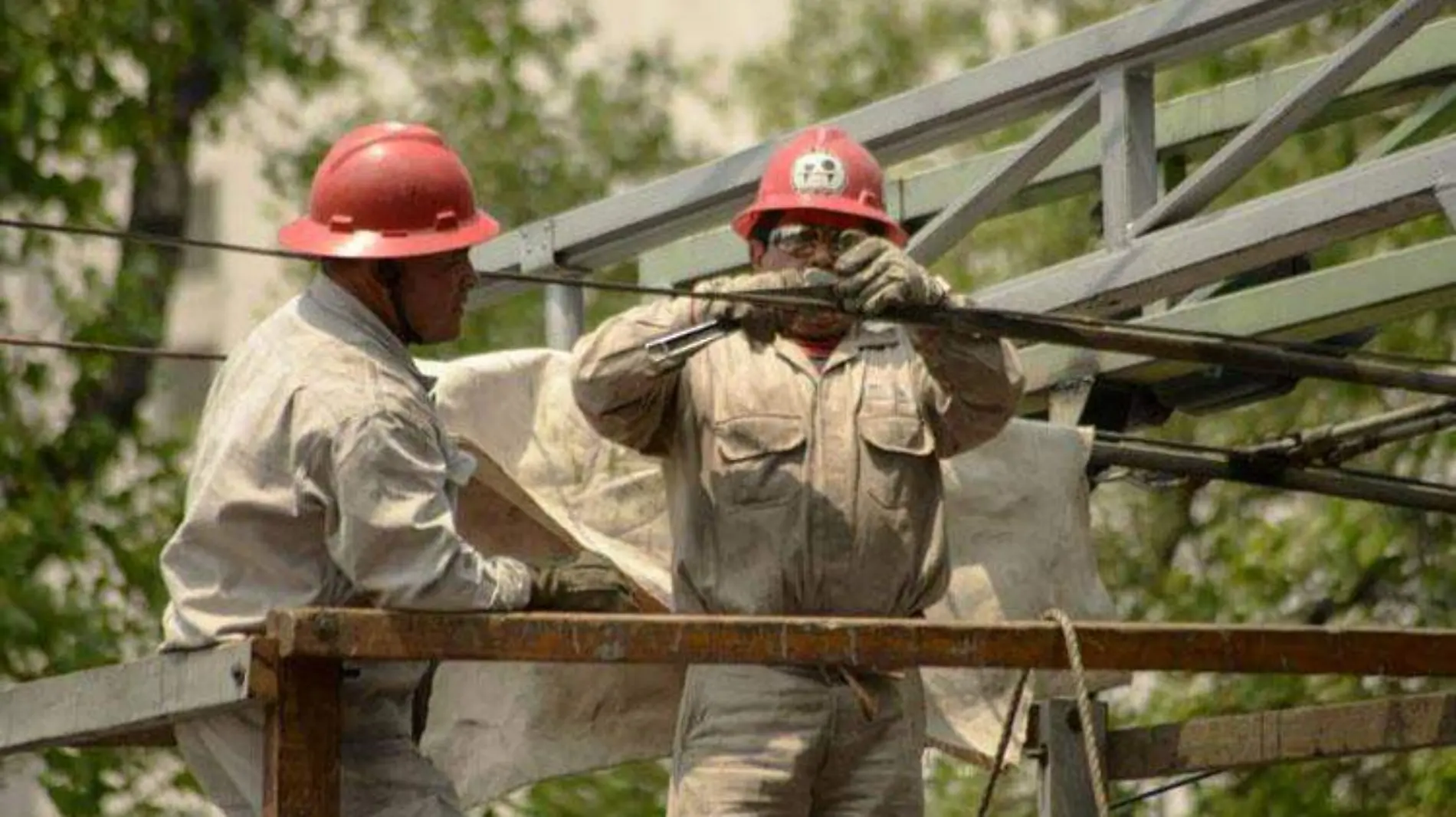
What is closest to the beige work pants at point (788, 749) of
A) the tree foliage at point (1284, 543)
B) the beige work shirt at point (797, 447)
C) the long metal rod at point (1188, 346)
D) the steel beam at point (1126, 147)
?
the beige work shirt at point (797, 447)

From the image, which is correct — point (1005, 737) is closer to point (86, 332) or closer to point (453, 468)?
point (453, 468)

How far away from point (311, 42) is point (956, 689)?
32.2ft

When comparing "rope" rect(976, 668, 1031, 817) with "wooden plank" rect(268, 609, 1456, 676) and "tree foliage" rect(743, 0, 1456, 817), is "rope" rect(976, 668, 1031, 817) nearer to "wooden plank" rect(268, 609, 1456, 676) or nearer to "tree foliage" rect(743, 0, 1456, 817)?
"wooden plank" rect(268, 609, 1456, 676)

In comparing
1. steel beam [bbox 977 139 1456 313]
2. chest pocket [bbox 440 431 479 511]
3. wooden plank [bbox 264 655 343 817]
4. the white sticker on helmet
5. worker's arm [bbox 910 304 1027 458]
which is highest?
the white sticker on helmet

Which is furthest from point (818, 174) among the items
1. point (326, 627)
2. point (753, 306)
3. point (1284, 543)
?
point (1284, 543)

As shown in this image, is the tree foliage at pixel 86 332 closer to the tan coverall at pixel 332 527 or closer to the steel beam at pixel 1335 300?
the steel beam at pixel 1335 300

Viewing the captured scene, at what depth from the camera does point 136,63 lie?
18.8 meters

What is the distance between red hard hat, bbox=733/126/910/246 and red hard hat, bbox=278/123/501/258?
1181 mm

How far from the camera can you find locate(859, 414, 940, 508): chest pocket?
10.5 m

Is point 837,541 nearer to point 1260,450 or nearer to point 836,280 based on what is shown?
point 836,280

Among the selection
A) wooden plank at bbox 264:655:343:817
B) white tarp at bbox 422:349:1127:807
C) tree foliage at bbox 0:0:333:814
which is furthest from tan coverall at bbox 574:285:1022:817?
tree foliage at bbox 0:0:333:814

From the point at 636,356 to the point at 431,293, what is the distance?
968 mm

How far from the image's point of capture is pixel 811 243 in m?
10.7

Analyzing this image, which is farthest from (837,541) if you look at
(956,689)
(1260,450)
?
(1260,450)
